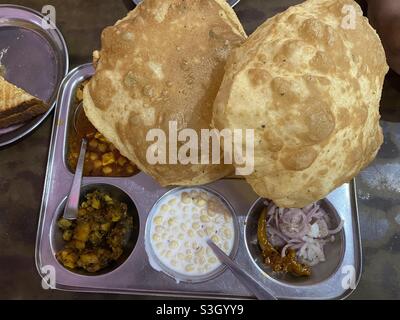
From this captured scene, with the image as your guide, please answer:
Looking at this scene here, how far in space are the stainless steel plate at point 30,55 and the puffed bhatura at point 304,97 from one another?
1556 millimetres

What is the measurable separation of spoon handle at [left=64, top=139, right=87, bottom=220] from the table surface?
32 centimetres

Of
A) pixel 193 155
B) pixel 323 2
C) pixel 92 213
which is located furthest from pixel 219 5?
pixel 92 213

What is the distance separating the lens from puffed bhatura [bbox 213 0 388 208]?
1.38 meters

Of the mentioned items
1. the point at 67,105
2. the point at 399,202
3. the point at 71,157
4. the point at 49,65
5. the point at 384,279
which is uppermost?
the point at 49,65

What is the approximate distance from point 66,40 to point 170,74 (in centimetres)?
149

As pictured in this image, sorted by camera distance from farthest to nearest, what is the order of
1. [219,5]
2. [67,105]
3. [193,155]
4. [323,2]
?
[67,105], [219,5], [193,155], [323,2]

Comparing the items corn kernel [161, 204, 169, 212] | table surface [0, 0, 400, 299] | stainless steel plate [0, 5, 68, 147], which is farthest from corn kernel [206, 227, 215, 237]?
stainless steel plate [0, 5, 68, 147]

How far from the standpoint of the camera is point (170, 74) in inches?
64.9

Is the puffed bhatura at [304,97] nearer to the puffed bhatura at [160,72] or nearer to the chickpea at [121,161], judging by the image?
the puffed bhatura at [160,72]

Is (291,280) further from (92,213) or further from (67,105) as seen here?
(67,105)

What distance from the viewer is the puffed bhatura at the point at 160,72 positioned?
1.64m

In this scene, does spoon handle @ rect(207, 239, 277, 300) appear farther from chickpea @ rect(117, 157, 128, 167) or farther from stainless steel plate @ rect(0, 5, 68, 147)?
stainless steel plate @ rect(0, 5, 68, 147)

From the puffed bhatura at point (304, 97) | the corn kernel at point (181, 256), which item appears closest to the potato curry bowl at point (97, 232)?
the corn kernel at point (181, 256)

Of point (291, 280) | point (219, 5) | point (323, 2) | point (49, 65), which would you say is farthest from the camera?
point (49, 65)
